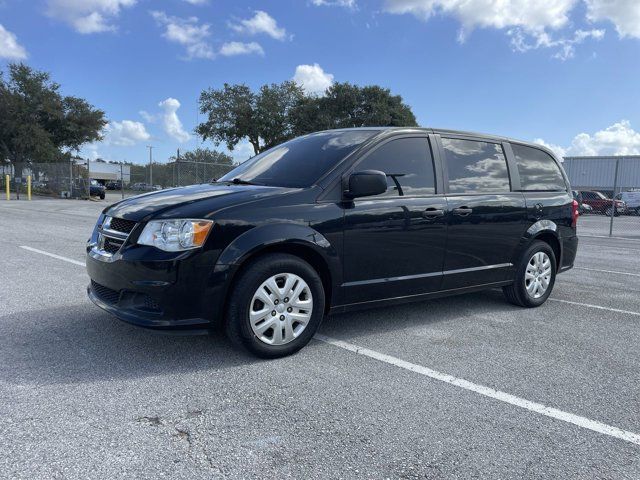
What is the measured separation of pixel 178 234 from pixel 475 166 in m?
3.02

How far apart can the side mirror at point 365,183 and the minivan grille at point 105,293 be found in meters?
1.86

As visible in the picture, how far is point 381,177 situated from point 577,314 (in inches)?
114

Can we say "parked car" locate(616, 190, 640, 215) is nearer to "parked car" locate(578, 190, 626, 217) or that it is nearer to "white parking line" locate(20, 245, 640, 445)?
"parked car" locate(578, 190, 626, 217)

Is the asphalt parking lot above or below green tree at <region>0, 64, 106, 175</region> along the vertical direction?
below

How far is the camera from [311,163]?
4375 mm

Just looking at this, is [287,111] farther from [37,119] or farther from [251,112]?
[37,119]

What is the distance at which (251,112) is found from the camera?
43375 mm

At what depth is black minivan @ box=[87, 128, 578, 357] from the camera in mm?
3504

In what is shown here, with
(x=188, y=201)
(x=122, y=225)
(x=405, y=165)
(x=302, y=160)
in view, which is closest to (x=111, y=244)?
(x=122, y=225)

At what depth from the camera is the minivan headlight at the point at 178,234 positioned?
11.4 feet

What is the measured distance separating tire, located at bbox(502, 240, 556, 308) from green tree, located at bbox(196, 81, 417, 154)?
36256 mm

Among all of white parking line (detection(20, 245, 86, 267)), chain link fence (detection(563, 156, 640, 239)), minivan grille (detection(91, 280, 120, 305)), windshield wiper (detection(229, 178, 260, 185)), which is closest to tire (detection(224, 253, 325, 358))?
minivan grille (detection(91, 280, 120, 305))

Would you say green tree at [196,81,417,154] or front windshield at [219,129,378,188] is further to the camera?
green tree at [196,81,417,154]

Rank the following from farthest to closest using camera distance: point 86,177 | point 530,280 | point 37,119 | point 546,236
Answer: point 37,119 → point 86,177 → point 546,236 → point 530,280
